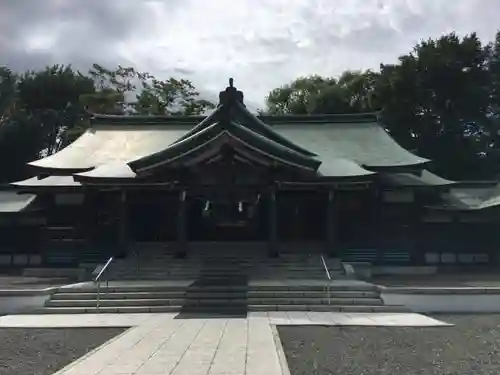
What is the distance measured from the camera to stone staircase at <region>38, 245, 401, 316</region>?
51.1 ft

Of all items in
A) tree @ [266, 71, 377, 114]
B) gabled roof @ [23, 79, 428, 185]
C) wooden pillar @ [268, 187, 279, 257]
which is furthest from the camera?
tree @ [266, 71, 377, 114]

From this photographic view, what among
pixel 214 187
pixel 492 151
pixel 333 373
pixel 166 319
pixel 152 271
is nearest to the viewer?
pixel 333 373

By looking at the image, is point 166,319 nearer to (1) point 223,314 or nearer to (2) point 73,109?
(1) point 223,314

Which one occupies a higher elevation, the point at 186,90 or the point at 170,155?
the point at 186,90

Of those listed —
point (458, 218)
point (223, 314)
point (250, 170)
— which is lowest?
point (223, 314)

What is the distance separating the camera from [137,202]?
23672mm

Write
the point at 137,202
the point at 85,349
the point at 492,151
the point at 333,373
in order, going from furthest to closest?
the point at 492,151 → the point at 137,202 → the point at 85,349 → the point at 333,373

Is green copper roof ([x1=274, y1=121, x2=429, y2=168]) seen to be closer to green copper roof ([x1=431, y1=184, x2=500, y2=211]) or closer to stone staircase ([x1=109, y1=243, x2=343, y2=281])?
green copper roof ([x1=431, y1=184, x2=500, y2=211])

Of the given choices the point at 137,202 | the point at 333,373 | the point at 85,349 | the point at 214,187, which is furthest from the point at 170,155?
the point at 333,373

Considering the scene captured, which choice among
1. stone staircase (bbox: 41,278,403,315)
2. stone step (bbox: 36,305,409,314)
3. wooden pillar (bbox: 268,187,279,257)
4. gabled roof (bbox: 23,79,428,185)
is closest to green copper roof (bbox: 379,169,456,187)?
gabled roof (bbox: 23,79,428,185)

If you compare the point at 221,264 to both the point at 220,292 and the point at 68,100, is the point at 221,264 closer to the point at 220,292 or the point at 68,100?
the point at 220,292

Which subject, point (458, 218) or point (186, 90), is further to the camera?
point (186, 90)

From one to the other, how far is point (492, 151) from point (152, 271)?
29222mm

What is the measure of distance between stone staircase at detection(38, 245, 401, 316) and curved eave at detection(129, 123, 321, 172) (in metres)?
3.42
